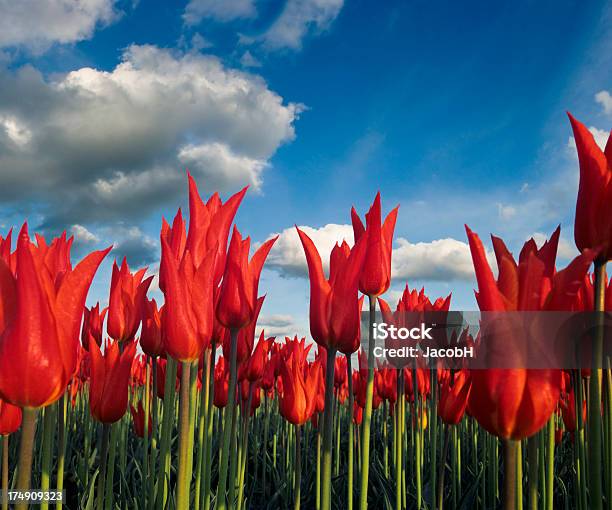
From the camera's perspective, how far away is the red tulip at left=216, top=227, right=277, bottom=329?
2.22 meters

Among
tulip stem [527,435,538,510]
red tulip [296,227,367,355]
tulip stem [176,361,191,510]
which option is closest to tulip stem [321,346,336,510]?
red tulip [296,227,367,355]

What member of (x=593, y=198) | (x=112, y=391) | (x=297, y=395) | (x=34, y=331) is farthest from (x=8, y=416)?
(x=593, y=198)

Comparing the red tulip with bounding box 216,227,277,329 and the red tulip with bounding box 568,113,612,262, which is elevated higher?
the red tulip with bounding box 568,113,612,262

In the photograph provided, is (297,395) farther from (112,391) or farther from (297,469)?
(112,391)

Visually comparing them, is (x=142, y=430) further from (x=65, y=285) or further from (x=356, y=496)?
(x=65, y=285)

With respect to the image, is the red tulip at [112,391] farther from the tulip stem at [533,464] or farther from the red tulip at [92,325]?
the tulip stem at [533,464]

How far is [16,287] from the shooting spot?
1403 mm

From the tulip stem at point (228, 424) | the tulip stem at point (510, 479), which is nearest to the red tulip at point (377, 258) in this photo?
the tulip stem at point (228, 424)

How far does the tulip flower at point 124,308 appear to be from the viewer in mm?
3010

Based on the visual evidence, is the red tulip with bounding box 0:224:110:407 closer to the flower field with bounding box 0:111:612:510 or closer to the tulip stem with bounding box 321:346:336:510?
the flower field with bounding box 0:111:612:510

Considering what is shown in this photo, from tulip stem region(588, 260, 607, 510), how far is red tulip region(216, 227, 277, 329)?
1.32 meters

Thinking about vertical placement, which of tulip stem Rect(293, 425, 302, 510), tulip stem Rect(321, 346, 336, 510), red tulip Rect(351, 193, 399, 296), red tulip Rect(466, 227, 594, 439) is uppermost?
red tulip Rect(351, 193, 399, 296)

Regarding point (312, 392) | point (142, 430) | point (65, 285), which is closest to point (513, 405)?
point (65, 285)

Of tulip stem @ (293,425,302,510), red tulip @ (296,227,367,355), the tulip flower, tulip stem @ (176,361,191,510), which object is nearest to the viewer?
tulip stem @ (176,361,191,510)
